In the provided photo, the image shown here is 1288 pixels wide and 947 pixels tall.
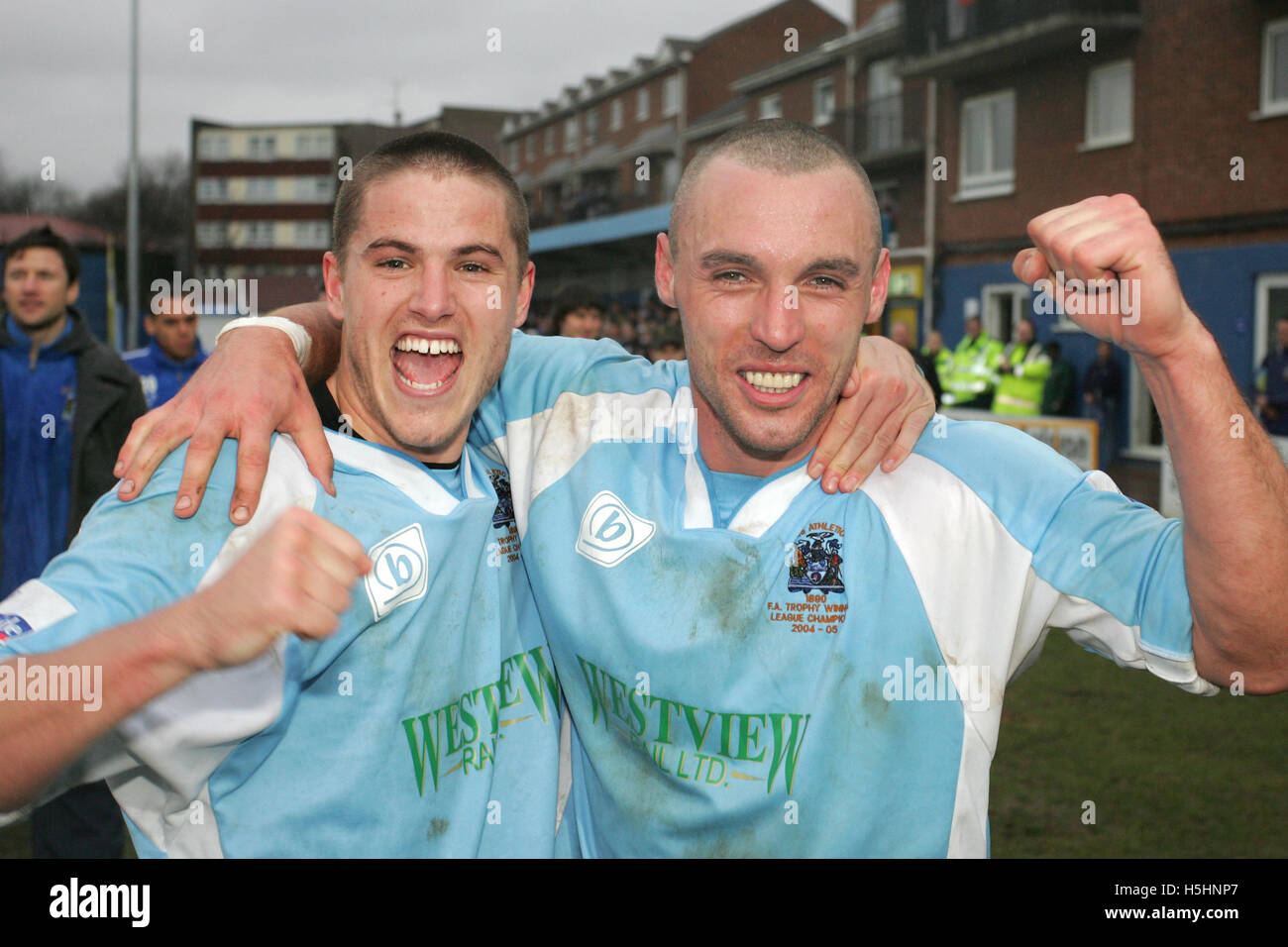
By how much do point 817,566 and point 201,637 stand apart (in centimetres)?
133

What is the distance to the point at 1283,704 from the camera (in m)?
7.12

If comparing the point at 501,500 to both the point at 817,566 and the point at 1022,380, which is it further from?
the point at 1022,380

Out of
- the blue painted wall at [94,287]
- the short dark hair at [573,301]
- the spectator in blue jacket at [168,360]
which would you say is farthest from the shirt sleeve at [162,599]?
the blue painted wall at [94,287]

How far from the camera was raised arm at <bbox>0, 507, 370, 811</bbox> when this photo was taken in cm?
157

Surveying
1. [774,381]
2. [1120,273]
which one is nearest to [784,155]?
[774,381]

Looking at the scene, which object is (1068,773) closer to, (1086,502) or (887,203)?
(1086,502)

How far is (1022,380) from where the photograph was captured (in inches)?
667

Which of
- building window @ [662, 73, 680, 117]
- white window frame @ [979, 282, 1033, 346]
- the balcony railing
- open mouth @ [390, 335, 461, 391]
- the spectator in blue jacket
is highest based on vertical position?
building window @ [662, 73, 680, 117]

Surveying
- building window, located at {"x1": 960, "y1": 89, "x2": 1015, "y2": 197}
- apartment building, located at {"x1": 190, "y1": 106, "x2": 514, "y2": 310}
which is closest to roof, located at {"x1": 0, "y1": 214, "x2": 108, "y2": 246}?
building window, located at {"x1": 960, "y1": 89, "x2": 1015, "y2": 197}

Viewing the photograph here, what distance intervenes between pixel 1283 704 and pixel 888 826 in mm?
6068

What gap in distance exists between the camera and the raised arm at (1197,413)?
1965 mm

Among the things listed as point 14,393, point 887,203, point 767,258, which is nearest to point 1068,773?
point 767,258

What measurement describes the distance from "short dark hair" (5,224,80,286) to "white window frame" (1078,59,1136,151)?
16.8 metres

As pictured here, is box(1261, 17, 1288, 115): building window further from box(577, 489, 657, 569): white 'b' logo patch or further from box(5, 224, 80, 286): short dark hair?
box(577, 489, 657, 569): white 'b' logo patch
